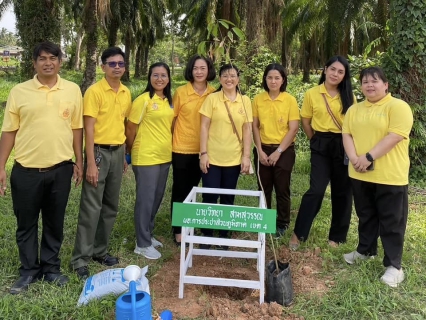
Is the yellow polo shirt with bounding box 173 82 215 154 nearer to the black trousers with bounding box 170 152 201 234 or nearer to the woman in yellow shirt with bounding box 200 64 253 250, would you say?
the black trousers with bounding box 170 152 201 234

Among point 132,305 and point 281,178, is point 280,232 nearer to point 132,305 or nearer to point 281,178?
point 281,178

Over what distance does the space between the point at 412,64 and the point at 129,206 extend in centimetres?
450

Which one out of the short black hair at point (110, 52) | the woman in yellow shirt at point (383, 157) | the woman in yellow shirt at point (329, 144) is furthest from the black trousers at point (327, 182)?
the short black hair at point (110, 52)

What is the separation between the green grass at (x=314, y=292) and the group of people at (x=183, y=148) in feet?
0.39

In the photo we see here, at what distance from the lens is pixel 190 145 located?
3.63 metres

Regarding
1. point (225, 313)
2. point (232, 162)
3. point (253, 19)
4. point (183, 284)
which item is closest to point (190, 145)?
point (232, 162)

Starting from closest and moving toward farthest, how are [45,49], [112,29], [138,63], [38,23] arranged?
[45,49] → [38,23] → [112,29] → [138,63]

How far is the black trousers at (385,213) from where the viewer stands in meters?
3.00

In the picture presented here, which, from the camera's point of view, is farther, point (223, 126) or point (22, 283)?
point (223, 126)

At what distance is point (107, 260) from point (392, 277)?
235cm

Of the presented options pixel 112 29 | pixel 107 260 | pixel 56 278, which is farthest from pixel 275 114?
pixel 112 29

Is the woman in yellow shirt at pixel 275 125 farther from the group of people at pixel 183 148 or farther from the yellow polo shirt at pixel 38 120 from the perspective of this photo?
the yellow polo shirt at pixel 38 120

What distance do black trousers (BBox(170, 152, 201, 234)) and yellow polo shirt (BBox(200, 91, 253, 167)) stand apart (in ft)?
0.89

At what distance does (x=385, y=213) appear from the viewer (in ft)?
10.1
